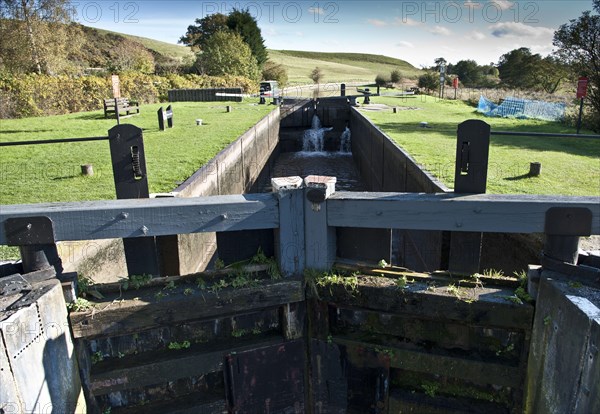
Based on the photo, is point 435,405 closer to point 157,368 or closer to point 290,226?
point 290,226

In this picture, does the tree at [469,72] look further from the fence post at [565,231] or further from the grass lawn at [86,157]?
the fence post at [565,231]

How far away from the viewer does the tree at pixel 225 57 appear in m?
38.7

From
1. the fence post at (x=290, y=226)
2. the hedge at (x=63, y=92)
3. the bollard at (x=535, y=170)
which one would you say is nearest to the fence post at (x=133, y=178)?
the fence post at (x=290, y=226)

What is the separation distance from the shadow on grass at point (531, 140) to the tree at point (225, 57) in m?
26.3

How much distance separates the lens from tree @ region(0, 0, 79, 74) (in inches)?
1003

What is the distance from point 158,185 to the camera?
23.6 feet

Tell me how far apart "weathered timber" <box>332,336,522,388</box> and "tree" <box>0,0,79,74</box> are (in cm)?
2870

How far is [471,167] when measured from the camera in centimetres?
338

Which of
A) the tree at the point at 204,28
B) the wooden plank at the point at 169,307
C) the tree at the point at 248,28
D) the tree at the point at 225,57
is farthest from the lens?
the tree at the point at 204,28

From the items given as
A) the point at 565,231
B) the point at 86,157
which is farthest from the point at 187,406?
the point at 86,157

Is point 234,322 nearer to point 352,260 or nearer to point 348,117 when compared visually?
point 352,260

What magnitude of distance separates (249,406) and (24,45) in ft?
95.6

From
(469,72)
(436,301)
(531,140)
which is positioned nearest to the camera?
(436,301)

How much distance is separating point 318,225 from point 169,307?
4.02ft
